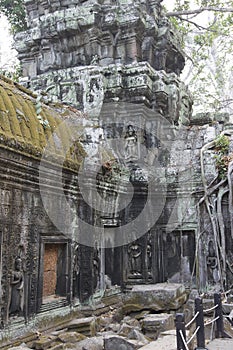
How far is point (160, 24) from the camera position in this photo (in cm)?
891

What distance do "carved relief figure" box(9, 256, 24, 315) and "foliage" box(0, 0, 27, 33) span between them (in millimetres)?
Result: 9130

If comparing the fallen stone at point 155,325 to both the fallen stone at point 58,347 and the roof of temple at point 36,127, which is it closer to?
the fallen stone at point 58,347

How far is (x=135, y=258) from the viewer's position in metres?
7.01

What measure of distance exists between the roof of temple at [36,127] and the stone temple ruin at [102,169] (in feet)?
0.07

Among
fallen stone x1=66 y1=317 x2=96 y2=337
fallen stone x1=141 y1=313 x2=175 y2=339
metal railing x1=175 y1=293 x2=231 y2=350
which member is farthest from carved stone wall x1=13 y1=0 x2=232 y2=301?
metal railing x1=175 y1=293 x2=231 y2=350

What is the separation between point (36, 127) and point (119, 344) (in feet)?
9.21

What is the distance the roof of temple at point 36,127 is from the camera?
450 centimetres

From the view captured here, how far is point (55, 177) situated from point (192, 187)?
3003 millimetres

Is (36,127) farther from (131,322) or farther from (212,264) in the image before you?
(212,264)

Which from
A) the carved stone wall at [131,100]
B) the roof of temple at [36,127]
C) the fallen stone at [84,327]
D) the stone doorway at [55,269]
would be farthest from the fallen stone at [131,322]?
the roof of temple at [36,127]

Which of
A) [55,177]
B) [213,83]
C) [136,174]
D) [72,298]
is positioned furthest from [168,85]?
[213,83]

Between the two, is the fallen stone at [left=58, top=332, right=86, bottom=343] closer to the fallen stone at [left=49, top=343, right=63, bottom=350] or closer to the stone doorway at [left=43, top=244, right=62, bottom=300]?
the fallen stone at [left=49, top=343, right=63, bottom=350]

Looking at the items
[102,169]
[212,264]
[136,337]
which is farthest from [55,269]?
[212,264]

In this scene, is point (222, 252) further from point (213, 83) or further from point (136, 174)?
point (213, 83)
